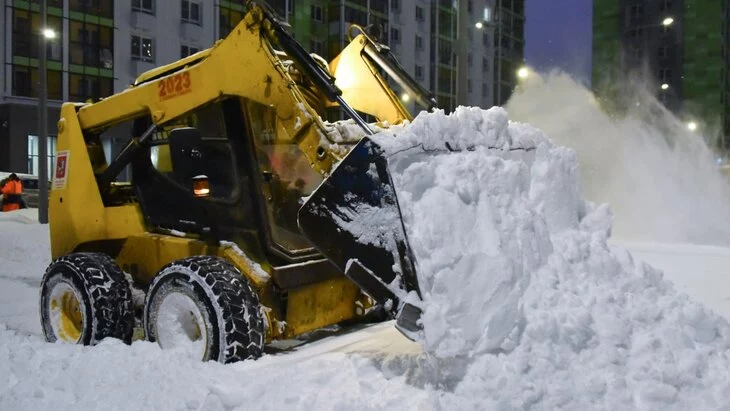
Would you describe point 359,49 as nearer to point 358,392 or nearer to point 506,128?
point 506,128

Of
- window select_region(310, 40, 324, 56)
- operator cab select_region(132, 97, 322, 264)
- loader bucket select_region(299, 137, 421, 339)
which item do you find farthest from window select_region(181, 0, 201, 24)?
loader bucket select_region(299, 137, 421, 339)

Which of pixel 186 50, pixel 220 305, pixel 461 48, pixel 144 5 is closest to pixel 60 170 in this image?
pixel 220 305

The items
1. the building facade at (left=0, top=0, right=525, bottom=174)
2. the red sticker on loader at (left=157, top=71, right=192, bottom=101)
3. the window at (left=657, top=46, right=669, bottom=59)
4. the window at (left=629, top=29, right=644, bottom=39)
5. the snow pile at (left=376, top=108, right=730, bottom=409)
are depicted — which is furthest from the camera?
the window at (left=629, top=29, right=644, bottom=39)

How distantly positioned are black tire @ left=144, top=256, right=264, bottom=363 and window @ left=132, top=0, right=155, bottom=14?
35.6m

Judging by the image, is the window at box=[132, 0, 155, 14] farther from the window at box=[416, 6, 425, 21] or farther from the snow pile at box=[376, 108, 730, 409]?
the snow pile at box=[376, 108, 730, 409]

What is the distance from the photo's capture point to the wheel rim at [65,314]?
240 inches

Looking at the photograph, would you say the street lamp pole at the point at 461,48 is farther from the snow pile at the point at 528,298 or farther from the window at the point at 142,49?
the window at the point at 142,49

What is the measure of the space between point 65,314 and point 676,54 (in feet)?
244

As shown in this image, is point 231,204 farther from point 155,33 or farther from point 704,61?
point 704,61

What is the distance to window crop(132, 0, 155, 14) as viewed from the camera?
123 feet

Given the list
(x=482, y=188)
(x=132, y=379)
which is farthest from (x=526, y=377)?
(x=132, y=379)

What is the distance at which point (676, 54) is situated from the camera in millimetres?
70625

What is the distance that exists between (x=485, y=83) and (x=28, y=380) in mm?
63072

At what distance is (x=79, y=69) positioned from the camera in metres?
36.4
